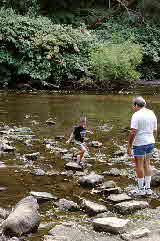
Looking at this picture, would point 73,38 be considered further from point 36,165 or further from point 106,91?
point 36,165

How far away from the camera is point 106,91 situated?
2361cm

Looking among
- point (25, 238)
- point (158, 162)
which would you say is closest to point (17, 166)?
point (158, 162)

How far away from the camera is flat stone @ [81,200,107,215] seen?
21.9 ft

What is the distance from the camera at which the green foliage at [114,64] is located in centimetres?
2397

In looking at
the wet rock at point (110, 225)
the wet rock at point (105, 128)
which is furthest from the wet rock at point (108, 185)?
the wet rock at point (105, 128)

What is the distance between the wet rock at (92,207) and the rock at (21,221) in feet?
2.82

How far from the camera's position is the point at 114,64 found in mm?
23891

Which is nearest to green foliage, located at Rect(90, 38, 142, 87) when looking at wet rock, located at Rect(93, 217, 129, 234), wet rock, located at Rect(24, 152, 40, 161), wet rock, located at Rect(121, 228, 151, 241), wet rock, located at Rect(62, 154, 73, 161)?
wet rock, located at Rect(62, 154, 73, 161)

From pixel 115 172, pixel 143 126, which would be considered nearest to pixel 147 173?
pixel 143 126

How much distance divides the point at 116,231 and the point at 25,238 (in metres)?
1.10

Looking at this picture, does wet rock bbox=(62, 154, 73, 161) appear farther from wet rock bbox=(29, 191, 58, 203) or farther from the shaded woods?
the shaded woods

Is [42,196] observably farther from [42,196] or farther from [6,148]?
[6,148]

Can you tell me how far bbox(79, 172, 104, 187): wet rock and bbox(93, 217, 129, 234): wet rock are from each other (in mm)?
1973

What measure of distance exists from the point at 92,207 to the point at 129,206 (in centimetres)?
54
